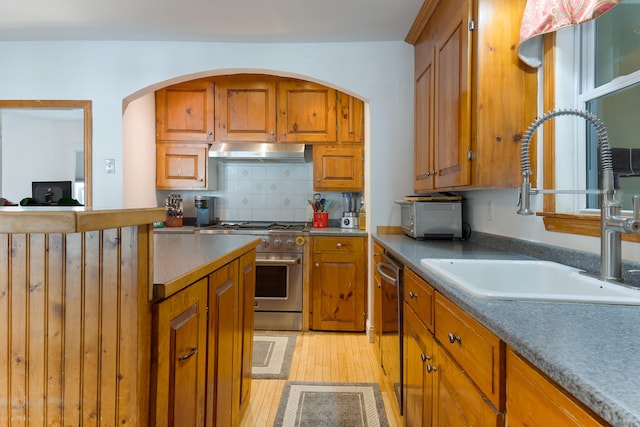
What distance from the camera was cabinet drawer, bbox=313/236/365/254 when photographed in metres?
3.01

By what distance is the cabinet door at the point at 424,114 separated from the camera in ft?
7.40

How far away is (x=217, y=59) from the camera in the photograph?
9.25ft

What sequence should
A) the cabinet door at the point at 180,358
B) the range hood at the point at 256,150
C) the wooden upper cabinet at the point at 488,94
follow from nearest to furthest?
the cabinet door at the point at 180,358
the wooden upper cabinet at the point at 488,94
the range hood at the point at 256,150

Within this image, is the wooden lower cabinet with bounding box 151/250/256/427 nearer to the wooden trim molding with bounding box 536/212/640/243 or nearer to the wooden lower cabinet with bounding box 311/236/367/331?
the wooden lower cabinet with bounding box 311/236/367/331

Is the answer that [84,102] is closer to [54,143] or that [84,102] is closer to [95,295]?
[54,143]

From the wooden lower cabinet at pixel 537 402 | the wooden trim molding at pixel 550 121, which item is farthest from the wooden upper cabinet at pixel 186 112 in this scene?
the wooden lower cabinet at pixel 537 402

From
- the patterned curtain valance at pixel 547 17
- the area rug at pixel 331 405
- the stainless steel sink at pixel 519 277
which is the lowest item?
the area rug at pixel 331 405

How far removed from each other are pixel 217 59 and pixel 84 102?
3.60ft

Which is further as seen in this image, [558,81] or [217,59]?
[217,59]

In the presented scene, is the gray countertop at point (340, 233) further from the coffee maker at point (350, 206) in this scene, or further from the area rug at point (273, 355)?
the area rug at point (273, 355)

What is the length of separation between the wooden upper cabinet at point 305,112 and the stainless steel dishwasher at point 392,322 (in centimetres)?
154

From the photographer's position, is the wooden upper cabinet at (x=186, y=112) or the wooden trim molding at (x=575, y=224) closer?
the wooden trim molding at (x=575, y=224)

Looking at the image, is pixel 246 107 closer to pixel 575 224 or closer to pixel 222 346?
pixel 222 346

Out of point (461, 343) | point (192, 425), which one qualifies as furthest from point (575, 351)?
point (192, 425)
